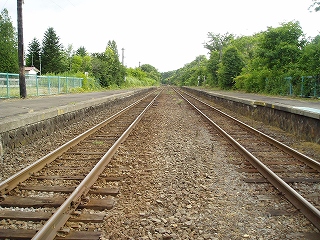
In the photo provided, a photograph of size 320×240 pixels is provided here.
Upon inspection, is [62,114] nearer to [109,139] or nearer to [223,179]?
[109,139]

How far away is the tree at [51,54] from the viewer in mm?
81688

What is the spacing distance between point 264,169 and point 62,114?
799cm

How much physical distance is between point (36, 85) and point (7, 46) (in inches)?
2562

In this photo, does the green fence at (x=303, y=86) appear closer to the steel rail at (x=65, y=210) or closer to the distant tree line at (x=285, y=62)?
the distant tree line at (x=285, y=62)

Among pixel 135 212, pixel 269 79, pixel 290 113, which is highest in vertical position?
pixel 269 79

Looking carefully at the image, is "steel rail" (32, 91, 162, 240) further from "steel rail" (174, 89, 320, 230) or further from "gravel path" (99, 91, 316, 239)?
"steel rail" (174, 89, 320, 230)

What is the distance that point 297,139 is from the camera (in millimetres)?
9445

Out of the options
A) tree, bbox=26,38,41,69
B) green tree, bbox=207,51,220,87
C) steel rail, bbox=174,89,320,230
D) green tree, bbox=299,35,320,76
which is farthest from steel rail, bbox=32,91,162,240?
tree, bbox=26,38,41,69

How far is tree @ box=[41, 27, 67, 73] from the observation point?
268ft

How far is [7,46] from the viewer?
77.8m

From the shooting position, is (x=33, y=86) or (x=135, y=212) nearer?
(x=135, y=212)

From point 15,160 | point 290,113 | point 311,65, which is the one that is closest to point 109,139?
point 15,160

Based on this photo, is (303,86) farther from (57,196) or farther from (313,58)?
(57,196)

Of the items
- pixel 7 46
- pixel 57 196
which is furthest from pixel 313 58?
pixel 7 46
